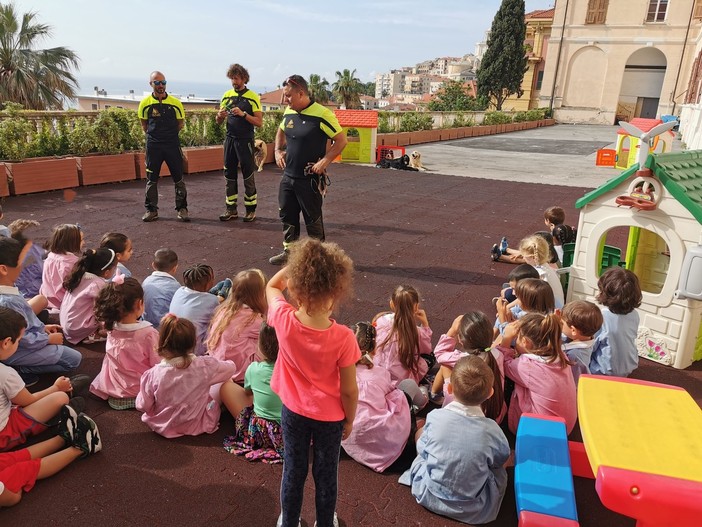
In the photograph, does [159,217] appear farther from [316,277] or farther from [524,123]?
[524,123]

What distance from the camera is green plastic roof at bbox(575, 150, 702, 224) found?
377 centimetres

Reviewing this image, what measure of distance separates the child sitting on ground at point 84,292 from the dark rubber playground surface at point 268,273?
18cm

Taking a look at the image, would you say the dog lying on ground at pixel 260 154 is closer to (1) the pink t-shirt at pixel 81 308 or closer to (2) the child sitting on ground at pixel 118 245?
(2) the child sitting on ground at pixel 118 245

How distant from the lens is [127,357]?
3234mm

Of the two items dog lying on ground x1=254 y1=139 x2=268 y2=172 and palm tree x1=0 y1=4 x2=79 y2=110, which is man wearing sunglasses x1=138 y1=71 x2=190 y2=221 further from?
palm tree x1=0 y1=4 x2=79 y2=110

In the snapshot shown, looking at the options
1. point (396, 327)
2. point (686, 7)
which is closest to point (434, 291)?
point (396, 327)

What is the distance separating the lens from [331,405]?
209cm

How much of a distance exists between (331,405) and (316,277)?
0.54 metres

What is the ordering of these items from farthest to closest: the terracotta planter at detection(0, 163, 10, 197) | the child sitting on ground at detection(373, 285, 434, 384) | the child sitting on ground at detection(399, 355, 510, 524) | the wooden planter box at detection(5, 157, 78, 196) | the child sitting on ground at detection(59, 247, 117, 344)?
the wooden planter box at detection(5, 157, 78, 196), the terracotta planter at detection(0, 163, 10, 197), the child sitting on ground at detection(59, 247, 117, 344), the child sitting on ground at detection(373, 285, 434, 384), the child sitting on ground at detection(399, 355, 510, 524)

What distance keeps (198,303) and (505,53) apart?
43.5 m

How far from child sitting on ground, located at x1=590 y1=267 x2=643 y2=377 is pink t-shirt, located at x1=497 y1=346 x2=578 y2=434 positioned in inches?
26.2

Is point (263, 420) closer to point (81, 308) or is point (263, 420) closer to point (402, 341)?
point (402, 341)

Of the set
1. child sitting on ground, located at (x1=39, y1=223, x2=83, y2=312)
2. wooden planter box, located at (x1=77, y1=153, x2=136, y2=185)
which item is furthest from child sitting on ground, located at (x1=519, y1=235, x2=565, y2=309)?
wooden planter box, located at (x1=77, y1=153, x2=136, y2=185)

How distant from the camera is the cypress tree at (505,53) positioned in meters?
41.9
